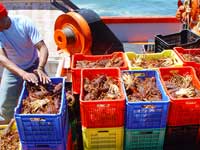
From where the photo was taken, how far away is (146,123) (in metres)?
2.67

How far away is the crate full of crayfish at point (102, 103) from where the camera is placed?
2.57 meters

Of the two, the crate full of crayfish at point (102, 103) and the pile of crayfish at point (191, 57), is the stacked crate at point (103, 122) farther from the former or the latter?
the pile of crayfish at point (191, 57)

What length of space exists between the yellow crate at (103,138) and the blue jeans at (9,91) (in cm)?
151

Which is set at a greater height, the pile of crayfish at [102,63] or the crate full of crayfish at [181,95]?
the pile of crayfish at [102,63]

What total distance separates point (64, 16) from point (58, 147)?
3.36 m


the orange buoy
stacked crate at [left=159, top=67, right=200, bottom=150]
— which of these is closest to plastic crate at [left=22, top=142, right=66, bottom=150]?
stacked crate at [left=159, top=67, right=200, bottom=150]

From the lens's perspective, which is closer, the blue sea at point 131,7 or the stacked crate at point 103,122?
the stacked crate at point 103,122

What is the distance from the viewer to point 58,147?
2.60 m

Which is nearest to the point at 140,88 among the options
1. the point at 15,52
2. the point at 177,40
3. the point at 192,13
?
the point at 15,52

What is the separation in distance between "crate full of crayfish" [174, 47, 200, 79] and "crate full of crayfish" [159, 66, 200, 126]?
383mm

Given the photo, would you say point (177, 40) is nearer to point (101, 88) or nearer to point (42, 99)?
point (101, 88)

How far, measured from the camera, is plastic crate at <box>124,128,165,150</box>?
2.74m

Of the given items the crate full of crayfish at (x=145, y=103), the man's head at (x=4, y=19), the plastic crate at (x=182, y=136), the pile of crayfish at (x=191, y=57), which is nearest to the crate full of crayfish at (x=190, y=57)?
the pile of crayfish at (x=191, y=57)

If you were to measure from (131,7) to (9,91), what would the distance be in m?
19.3
